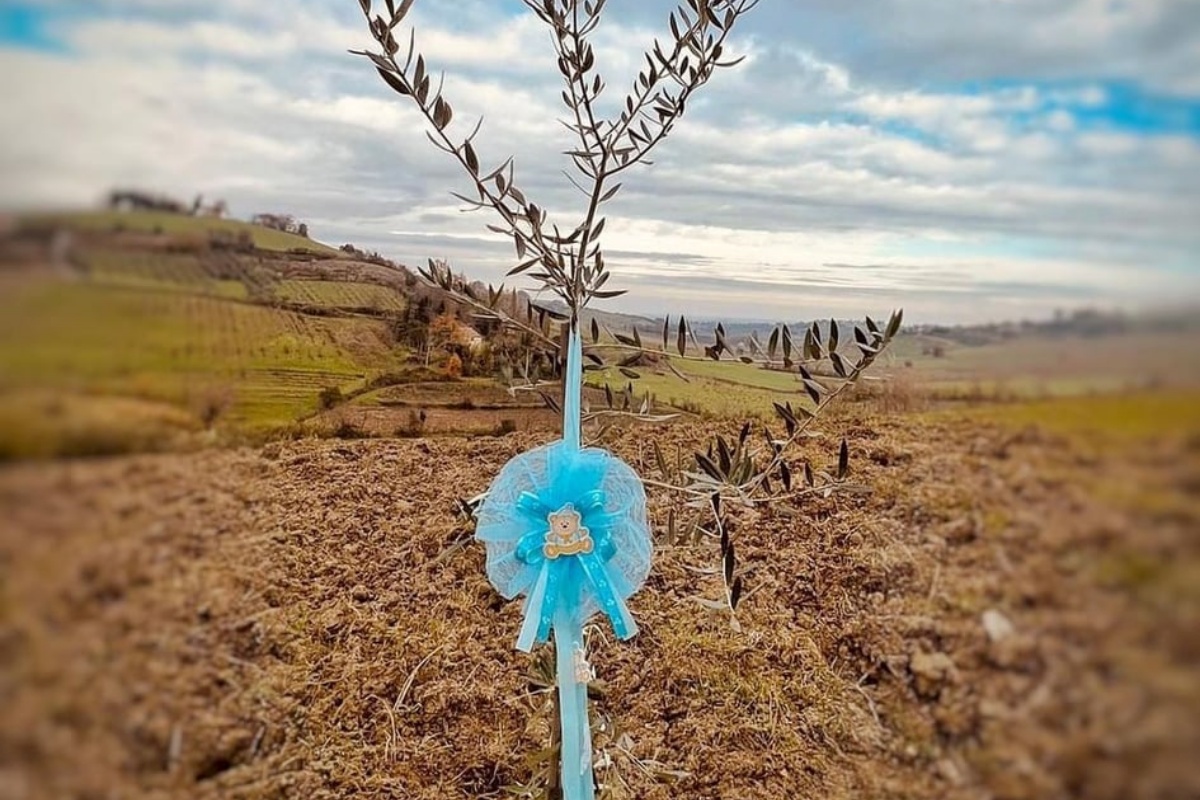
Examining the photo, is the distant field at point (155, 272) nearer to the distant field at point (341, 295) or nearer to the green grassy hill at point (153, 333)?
the green grassy hill at point (153, 333)

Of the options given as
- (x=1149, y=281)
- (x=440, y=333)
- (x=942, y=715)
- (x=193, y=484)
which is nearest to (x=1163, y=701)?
(x=1149, y=281)

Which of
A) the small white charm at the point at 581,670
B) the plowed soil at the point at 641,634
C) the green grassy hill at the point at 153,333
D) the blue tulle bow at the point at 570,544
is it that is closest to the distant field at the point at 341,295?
the green grassy hill at the point at 153,333

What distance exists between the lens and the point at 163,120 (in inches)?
37.4

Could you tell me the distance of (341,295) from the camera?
5.36 ft

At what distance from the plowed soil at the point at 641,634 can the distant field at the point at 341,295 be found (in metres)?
0.25

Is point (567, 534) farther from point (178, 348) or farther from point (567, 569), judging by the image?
point (178, 348)

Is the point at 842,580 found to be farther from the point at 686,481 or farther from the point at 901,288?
the point at 901,288

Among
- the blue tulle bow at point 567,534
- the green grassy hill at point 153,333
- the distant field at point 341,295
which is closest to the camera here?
the green grassy hill at point 153,333

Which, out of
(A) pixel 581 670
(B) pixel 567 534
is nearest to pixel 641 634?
(A) pixel 581 670

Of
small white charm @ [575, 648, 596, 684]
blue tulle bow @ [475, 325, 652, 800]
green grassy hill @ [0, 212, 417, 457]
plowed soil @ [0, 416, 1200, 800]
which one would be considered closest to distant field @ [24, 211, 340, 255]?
green grassy hill @ [0, 212, 417, 457]

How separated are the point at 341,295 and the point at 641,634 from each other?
802mm

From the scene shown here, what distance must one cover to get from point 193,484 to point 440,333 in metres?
0.72

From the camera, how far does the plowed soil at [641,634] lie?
0.73 m

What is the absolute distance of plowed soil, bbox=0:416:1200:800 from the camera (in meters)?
0.73
